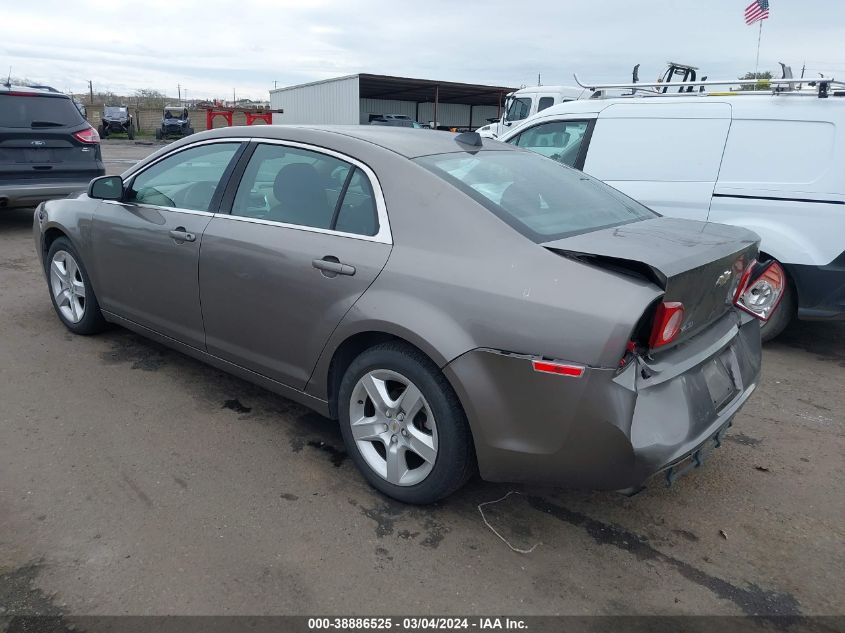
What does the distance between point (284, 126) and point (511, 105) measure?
41.5 ft

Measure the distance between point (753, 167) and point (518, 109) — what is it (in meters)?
10.8

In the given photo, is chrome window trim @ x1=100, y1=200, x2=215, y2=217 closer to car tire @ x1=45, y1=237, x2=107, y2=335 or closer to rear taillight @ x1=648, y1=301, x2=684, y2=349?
car tire @ x1=45, y1=237, x2=107, y2=335

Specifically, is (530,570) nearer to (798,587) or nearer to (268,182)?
(798,587)

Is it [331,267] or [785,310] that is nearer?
[331,267]

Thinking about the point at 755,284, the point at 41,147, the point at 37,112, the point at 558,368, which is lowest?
the point at 558,368

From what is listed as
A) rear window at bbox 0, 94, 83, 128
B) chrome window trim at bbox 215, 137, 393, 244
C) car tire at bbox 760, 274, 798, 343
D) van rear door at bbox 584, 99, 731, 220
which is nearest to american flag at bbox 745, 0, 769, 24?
van rear door at bbox 584, 99, 731, 220

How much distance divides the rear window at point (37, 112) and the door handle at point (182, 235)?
Answer: 226 inches

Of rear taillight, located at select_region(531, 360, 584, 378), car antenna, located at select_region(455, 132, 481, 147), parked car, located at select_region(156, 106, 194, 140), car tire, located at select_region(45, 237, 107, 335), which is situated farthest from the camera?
parked car, located at select_region(156, 106, 194, 140)

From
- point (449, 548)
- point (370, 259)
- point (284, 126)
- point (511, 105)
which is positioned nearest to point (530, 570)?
point (449, 548)

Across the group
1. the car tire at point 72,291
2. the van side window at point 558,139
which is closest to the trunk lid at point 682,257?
the van side window at point 558,139

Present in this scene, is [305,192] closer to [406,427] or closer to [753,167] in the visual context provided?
[406,427]

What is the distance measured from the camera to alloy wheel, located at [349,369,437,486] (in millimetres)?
2783

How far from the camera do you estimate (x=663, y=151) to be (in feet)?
18.5

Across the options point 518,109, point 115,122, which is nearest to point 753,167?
point 518,109
